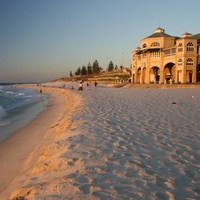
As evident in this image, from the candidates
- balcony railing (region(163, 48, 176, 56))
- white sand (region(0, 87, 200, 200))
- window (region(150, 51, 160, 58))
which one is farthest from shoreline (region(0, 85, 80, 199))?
window (region(150, 51, 160, 58))

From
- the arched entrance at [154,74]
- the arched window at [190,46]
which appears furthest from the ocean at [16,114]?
the arched window at [190,46]

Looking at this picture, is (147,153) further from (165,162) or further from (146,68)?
(146,68)

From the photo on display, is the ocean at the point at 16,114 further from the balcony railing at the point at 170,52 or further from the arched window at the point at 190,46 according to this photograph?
the arched window at the point at 190,46

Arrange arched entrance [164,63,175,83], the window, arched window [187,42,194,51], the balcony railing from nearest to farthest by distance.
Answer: arched window [187,42,194,51] < the balcony railing < the window < arched entrance [164,63,175,83]

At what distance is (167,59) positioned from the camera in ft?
151

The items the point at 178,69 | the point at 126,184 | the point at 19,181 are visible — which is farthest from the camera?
the point at 178,69

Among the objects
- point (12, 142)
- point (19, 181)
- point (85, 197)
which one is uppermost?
point (85, 197)

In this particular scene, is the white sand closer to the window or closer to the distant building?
the distant building

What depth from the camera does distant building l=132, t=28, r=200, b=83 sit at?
139 feet

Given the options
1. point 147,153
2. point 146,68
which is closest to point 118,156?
point 147,153

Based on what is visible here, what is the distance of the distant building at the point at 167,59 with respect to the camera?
4228 cm

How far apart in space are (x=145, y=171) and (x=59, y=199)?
6.28 feet

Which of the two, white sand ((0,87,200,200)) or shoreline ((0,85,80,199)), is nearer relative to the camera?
white sand ((0,87,200,200))

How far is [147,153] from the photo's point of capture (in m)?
5.50
